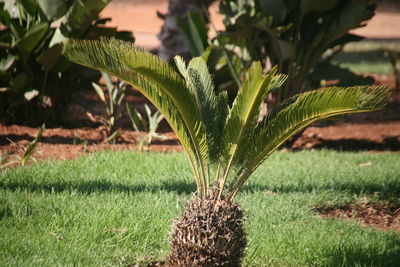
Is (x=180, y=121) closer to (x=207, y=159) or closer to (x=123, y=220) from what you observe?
(x=207, y=159)

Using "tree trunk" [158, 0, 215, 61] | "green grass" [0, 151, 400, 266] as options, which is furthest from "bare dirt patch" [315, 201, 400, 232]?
"tree trunk" [158, 0, 215, 61]

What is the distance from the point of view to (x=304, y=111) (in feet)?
12.4

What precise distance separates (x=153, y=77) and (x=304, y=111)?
0.95 metres

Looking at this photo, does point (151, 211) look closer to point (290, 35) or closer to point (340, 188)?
point (340, 188)

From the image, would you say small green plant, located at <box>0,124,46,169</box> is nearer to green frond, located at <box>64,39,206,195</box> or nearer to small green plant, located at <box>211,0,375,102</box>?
small green plant, located at <box>211,0,375,102</box>

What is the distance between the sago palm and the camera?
357 centimetres

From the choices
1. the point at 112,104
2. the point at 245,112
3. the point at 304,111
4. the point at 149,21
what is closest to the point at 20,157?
the point at 112,104

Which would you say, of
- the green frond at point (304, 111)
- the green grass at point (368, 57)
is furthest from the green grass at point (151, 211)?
the green grass at point (368, 57)

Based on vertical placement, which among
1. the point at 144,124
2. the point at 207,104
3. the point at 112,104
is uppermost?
the point at 207,104

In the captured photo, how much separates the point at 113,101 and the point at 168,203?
9.39ft

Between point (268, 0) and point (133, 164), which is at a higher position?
point (268, 0)

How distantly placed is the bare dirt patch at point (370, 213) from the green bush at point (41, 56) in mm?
3373

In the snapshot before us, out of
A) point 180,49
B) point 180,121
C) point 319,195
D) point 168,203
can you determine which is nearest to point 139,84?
point 180,121

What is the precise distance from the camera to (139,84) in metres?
3.72
